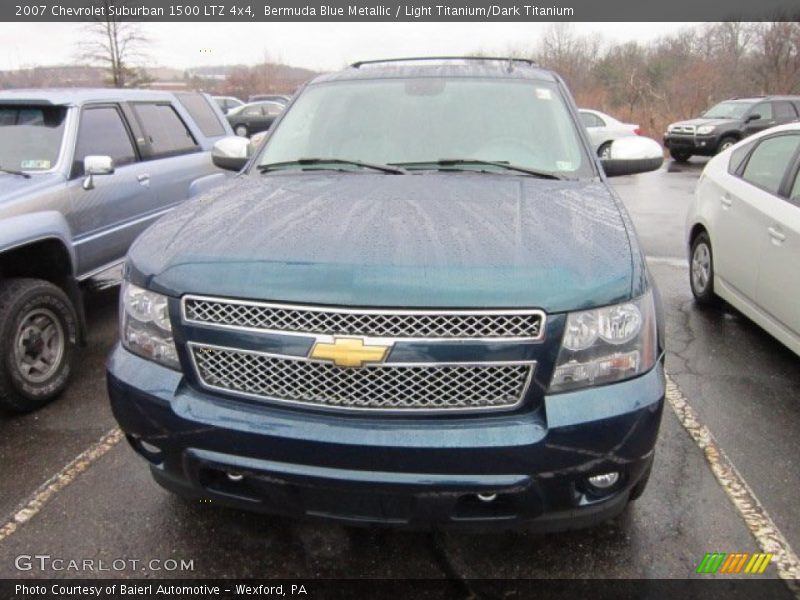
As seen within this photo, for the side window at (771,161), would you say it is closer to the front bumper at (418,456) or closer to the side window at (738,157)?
the side window at (738,157)

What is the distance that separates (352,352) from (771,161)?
3.79 m

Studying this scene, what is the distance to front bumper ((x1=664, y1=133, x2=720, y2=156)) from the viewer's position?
16156 millimetres

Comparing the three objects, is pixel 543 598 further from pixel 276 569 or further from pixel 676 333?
pixel 676 333

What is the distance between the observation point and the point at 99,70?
30.9 metres

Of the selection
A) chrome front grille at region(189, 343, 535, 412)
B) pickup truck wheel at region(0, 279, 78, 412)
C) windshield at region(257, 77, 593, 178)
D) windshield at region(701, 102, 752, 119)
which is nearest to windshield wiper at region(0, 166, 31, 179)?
pickup truck wheel at region(0, 279, 78, 412)

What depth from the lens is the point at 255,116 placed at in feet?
71.0

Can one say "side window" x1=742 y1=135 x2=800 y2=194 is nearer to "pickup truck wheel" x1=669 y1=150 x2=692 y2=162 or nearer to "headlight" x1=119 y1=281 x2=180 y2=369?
"headlight" x1=119 y1=281 x2=180 y2=369

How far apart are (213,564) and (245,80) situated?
46812 mm

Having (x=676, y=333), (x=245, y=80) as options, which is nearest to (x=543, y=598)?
(x=676, y=333)

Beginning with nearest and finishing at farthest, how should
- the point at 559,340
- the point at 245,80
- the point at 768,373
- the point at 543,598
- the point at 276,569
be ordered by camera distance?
the point at 559,340
the point at 543,598
the point at 276,569
the point at 768,373
the point at 245,80

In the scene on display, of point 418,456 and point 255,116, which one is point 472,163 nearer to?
point 418,456

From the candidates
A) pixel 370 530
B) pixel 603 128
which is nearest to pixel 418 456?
pixel 370 530

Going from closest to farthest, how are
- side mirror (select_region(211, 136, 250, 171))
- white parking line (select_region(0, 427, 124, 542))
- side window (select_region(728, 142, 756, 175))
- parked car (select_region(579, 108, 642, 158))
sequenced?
white parking line (select_region(0, 427, 124, 542)) < side mirror (select_region(211, 136, 250, 171)) < side window (select_region(728, 142, 756, 175)) < parked car (select_region(579, 108, 642, 158))

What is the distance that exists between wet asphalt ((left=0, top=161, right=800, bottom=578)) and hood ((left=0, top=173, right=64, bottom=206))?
1.27m
